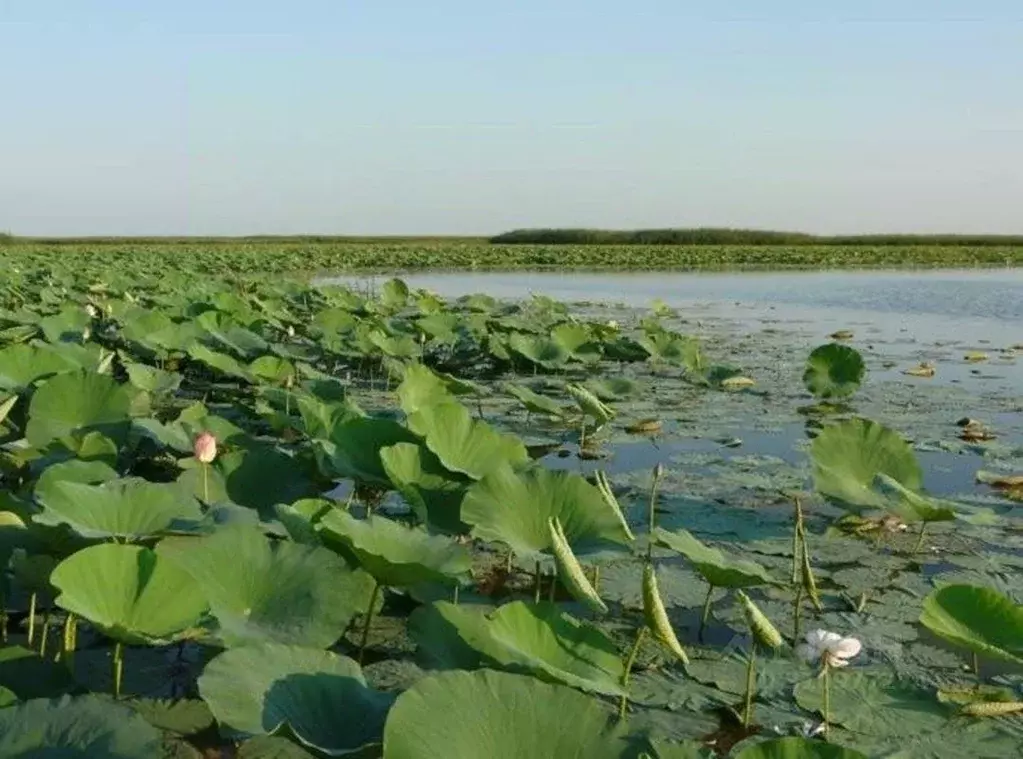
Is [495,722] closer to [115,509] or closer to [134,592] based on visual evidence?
[134,592]

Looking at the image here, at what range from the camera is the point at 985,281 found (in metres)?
20.5

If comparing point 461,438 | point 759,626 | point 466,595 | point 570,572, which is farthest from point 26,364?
point 759,626

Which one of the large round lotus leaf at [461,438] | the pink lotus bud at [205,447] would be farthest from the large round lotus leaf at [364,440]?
the pink lotus bud at [205,447]

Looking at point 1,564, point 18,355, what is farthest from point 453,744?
point 18,355

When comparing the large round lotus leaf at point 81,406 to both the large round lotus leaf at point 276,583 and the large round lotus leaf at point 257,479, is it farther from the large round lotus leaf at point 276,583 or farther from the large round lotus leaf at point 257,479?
the large round lotus leaf at point 276,583

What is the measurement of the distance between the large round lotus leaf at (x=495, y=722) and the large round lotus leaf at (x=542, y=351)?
16.6ft

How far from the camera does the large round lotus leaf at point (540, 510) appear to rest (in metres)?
2.29

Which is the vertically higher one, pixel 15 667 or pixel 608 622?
pixel 15 667

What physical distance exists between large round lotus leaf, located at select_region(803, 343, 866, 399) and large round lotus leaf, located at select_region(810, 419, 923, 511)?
2688 mm

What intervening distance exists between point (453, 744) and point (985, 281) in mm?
21471

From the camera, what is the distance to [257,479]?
2828mm

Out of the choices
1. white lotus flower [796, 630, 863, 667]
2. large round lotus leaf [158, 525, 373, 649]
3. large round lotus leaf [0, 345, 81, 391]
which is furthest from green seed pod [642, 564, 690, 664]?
large round lotus leaf [0, 345, 81, 391]

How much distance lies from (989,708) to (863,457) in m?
1.27

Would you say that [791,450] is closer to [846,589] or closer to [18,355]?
[846,589]
